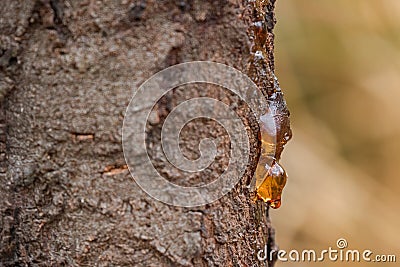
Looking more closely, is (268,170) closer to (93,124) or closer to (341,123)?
(93,124)

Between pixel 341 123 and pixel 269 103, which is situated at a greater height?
pixel 269 103

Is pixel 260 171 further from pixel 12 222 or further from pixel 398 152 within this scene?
pixel 398 152

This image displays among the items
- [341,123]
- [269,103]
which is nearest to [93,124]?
[269,103]

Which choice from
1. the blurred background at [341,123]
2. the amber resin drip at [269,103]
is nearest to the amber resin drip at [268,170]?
the amber resin drip at [269,103]

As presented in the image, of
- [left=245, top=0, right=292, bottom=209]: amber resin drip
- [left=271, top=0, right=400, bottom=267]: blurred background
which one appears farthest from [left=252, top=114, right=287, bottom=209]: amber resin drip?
[left=271, top=0, right=400, bottom=267]: blurred background

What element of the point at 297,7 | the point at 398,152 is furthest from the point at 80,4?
the point at 398,152

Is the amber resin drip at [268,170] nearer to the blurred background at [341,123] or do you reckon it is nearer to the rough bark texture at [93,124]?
the rough bark texture at [93,124]

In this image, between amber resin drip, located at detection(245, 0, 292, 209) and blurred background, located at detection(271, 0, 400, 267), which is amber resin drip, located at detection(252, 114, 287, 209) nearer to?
amber resin drip, located at detection(245, 0, 292, 209)
